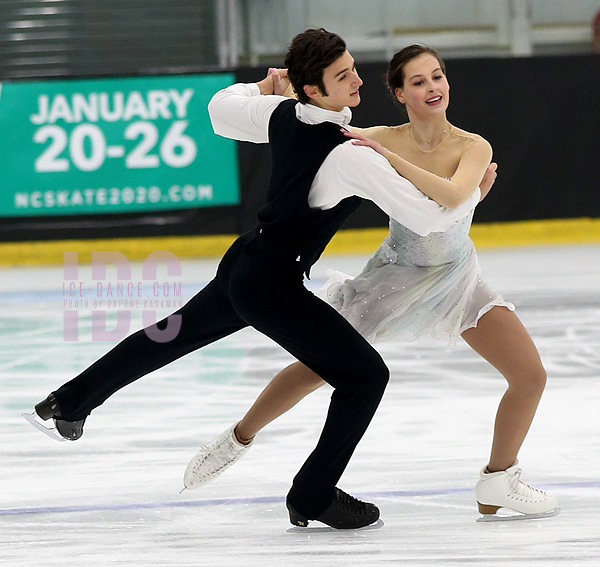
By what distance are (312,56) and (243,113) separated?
23 centimetres

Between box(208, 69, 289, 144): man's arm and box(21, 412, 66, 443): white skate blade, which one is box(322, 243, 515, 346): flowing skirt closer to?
box(208, 69, 289, 144): man's arm

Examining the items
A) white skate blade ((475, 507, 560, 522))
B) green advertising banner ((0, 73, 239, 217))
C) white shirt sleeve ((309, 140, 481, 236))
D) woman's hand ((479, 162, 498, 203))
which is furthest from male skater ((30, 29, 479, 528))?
green advertising banner ((0, 73, 239, 217))

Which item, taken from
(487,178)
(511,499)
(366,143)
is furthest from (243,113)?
(511,499)

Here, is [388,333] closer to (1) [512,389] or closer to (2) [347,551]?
(1) [512,389]

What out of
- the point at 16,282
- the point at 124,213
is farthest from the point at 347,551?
the point at 124,213

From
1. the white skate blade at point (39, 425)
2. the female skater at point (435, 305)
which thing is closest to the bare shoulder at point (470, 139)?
the female skater at point (435, 305)

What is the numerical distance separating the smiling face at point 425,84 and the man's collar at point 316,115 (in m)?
0.23

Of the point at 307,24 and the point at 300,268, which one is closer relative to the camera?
the point at 300,268

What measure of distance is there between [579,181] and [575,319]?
338 centimetres

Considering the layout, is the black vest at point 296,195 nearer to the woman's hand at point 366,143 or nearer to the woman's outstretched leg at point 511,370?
the woman's hand at point 366,143

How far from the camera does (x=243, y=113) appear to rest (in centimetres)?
233

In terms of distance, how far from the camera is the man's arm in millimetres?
2297

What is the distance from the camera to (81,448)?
3.12 meters

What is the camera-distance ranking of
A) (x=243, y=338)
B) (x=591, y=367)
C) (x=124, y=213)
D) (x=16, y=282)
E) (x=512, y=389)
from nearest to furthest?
(x=512, y=389), (x=591, y=367), (x=243, y=338), (x=16, y=282), (x=124, y=213)
